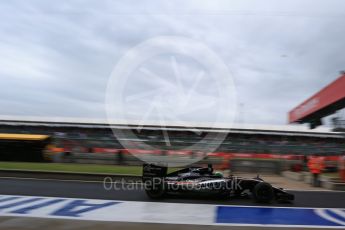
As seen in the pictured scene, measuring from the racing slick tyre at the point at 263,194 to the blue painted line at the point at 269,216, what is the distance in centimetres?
76

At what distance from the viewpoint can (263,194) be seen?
9.59m

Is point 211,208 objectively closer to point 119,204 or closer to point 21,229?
point 119,204

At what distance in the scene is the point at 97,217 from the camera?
739cm

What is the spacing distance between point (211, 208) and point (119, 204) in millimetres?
2026

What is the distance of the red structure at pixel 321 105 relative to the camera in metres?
15.6

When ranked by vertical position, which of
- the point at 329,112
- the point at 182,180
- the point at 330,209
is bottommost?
the point at 330,209

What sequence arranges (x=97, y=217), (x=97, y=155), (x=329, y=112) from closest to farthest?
(x=97, y=217) → (x=329, y=112) → (x=97, y=155)

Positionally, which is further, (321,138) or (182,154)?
(321,138)

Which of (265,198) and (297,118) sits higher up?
(297,118)

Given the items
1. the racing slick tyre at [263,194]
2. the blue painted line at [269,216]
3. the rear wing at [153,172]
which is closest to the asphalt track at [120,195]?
the racing slick tyre at [263,194]

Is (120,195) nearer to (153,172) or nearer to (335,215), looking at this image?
(153,172)

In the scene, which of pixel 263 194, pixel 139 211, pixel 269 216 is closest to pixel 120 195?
pixel 139 211

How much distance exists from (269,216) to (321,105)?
11.8m

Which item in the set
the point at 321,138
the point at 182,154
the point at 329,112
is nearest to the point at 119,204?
the point at 329,112
